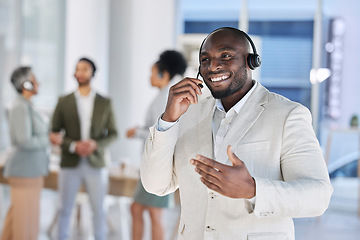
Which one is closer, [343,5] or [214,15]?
[343,5]

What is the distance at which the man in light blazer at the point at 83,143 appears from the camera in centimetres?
407

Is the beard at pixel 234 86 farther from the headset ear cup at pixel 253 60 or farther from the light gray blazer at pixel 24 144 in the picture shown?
the light gray blazer at pixel 24 144

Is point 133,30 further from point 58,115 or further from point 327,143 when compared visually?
point 58,115

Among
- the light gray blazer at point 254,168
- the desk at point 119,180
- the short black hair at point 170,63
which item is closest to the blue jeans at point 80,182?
the desk at point 119,180

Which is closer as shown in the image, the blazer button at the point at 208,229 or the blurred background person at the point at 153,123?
the blazer button at the point at 208,229

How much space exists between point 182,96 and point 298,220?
5.19 meters

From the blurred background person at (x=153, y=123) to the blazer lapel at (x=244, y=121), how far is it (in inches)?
78.7

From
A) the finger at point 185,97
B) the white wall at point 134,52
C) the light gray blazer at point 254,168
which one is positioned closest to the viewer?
the light gray blazer at point 254,168

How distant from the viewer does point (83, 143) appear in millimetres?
4012

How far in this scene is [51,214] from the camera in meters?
6.14

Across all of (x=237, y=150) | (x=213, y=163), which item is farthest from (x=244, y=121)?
(x=213, y=163)

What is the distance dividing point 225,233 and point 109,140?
263 cm

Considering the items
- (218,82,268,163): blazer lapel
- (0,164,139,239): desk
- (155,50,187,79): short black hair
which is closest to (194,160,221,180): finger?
(218,82,268,163): blazer lapel

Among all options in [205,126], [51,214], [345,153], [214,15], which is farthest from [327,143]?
[205,126]
